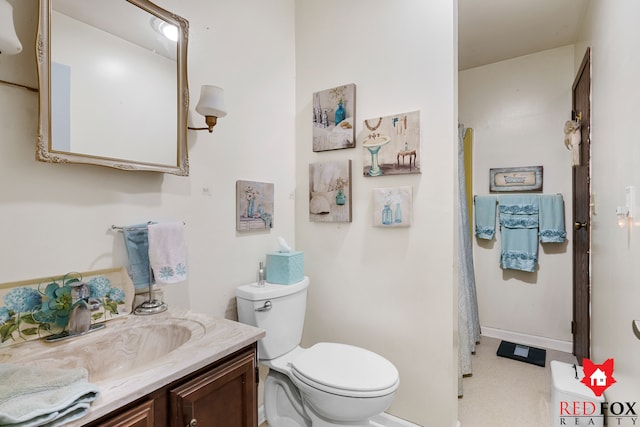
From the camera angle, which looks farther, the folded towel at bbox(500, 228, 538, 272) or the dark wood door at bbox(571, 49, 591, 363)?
the folded towel at bbox(500, 228, 538, 272)

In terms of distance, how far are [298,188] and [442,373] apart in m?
1.37

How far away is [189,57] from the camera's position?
147cm

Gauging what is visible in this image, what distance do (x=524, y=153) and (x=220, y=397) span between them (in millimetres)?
3106

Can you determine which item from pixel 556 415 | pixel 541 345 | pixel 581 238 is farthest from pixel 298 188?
pixel 541 345

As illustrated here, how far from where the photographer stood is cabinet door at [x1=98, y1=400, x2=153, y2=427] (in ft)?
2.27

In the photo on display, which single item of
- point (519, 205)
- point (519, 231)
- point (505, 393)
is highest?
point (519, 205)

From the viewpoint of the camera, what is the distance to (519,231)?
2.83m

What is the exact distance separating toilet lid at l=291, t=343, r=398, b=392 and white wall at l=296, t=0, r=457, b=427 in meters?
0.32

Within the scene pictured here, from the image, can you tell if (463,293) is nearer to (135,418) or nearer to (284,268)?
(284,268)

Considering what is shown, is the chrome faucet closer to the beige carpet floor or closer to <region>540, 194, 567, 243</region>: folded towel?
the beige carpet floor

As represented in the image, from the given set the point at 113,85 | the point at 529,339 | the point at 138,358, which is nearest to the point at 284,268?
the point at 138,358

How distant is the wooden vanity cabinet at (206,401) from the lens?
2.44 feet

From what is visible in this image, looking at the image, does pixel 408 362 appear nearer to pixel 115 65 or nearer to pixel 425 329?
pixel 425 329

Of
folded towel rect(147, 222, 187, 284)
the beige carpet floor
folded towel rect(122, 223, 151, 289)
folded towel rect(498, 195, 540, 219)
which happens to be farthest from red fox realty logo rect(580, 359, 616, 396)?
folded towel rect(122, 223, 151, 289)
